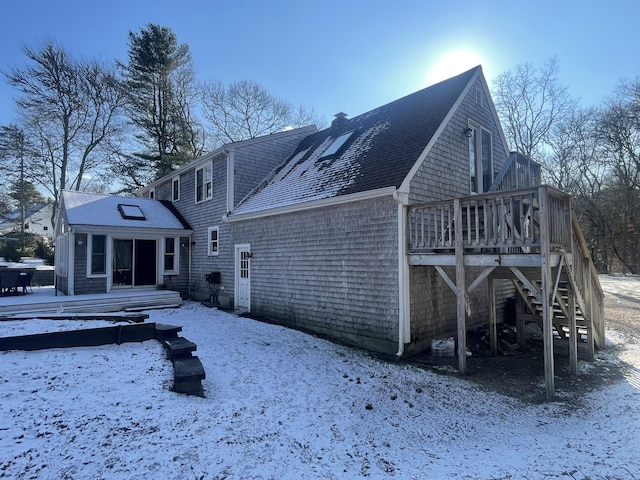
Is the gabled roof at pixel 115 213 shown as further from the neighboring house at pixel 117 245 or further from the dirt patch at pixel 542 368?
the dirt patch at pixel 542 368

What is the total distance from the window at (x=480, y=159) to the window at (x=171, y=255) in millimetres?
11235

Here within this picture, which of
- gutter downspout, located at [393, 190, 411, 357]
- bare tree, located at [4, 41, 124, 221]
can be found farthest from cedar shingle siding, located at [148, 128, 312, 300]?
bare tree, located at [4, 41, 124, 221]

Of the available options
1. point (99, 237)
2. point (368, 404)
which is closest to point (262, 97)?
point (99, 237)

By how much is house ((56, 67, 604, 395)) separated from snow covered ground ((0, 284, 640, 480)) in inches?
46.9

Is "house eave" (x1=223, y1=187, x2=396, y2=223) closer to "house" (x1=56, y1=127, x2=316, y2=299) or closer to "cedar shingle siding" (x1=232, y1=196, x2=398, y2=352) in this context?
"cedar shingle siding" (x1=232, y1=196, x2=398, y2=352)

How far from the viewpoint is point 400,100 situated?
1123 cm

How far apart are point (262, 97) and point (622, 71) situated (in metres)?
24.4

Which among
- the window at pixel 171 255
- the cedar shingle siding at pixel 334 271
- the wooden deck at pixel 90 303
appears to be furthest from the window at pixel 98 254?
the cedar shingle siding at pixel 334 271

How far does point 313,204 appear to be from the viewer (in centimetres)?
877

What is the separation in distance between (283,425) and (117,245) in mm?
11808

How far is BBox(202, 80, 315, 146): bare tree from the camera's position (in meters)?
27.5

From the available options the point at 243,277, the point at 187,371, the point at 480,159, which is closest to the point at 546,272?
the point at 187,371

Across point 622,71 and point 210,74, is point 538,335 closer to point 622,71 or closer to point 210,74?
point 622,71

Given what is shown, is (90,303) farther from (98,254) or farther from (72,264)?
(98,254)
